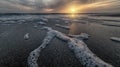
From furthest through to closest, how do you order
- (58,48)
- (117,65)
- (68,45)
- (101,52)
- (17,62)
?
(68,45) → (58,48) → (101,52) → (17,62) → (117,65)

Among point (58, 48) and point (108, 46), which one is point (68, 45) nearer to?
point (58, 48)

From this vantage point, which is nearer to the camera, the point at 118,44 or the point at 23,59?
the point at 23,59

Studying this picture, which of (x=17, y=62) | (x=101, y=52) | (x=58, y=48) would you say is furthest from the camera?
(x=58, y=48)

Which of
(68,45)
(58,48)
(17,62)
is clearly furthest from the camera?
→ (68,45)

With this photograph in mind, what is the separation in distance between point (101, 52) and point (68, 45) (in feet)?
4.02

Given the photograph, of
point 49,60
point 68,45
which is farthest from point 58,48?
point 49,60

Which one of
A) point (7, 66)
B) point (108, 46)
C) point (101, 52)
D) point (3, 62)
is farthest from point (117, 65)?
point (3, 62)

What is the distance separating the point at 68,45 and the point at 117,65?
1821 millimetres

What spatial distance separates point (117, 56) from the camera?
3.10 metres

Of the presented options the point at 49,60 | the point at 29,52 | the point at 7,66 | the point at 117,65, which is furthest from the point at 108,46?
the point at 7,66

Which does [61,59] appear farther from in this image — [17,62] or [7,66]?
[7,66]

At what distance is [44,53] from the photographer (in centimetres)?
347

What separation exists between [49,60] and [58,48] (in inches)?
31.5

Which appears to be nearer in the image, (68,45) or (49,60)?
(49,60)
